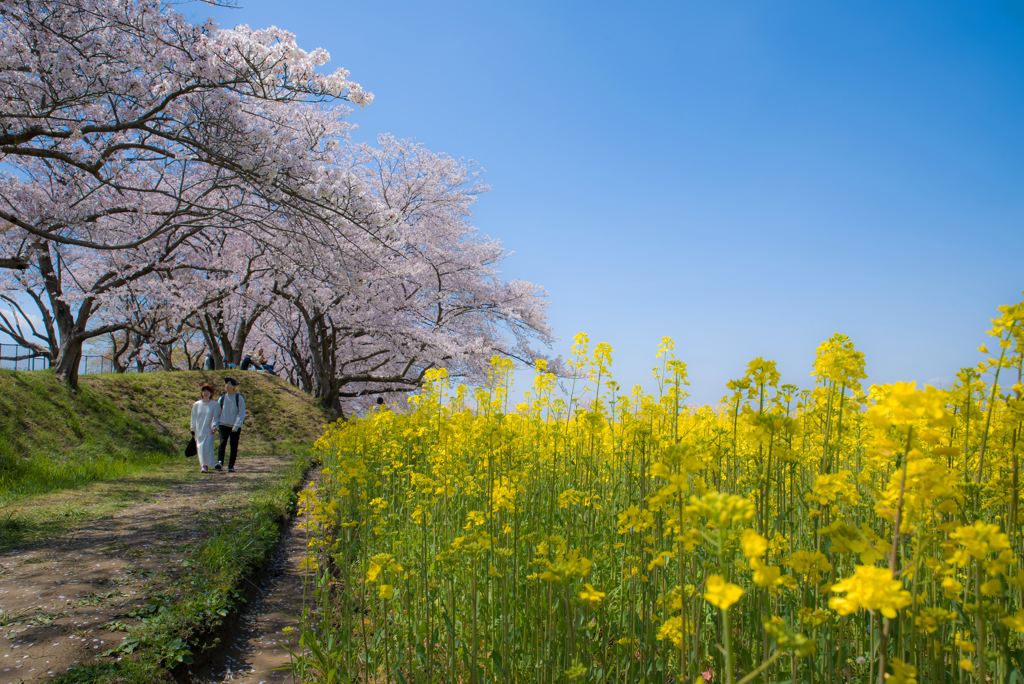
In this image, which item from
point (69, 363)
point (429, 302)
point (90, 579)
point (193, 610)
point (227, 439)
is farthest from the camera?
point (429, 302)

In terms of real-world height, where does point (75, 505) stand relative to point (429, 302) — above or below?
below

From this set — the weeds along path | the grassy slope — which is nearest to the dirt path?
the weeds along path

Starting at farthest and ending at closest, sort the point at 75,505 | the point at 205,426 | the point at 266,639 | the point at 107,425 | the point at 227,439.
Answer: the point at 107,425 < the point at 227,439 < the point at 205,426 < the point at 75,505 < the point at 266,639

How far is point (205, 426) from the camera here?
958 cm

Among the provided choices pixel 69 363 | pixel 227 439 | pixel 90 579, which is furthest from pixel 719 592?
pixel 69 363

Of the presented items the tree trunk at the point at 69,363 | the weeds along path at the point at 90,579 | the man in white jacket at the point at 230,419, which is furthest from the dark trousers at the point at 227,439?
the tree trunk at the point at 69,363

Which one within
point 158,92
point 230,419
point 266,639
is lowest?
point 266,639

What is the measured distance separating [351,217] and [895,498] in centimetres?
760

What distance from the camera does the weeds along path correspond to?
10.3ft

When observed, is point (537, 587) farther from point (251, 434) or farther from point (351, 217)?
point (251, 434)

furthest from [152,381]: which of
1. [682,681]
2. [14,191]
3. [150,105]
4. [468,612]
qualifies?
[682,681]

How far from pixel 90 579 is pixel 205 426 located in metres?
5.80

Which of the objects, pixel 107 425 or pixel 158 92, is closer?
pixel 158 92

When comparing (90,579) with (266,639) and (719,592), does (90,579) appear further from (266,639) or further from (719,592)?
(719,592)
